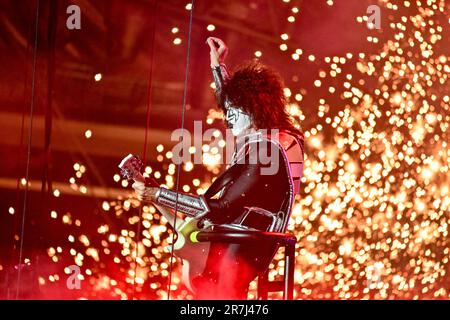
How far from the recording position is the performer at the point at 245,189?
7.82ft

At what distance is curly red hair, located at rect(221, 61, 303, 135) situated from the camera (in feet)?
8.12

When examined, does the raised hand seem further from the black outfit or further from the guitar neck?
the guitar neck

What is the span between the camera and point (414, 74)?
9.83 feet

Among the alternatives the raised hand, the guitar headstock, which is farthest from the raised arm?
the guitar headstock

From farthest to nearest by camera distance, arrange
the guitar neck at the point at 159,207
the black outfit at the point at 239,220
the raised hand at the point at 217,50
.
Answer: the raised hand at the point at 217,50 → the guitar neck at the point at 159,207 → the black outfit at the point at 239,220

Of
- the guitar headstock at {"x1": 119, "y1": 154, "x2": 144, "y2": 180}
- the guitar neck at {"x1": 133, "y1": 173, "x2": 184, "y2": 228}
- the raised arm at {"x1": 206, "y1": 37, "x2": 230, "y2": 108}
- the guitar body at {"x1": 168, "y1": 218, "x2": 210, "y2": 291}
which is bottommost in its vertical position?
the guitar body at {"x1": 168, "y1": 218, "x2": 210, "y2": 291}

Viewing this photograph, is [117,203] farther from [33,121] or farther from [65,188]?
[33,121]

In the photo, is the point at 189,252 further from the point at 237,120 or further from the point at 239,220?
the point at 237,120

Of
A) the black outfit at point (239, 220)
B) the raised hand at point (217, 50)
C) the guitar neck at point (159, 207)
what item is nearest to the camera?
the black outfit at point (239, 220)

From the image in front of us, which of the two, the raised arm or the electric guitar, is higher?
the raised arm

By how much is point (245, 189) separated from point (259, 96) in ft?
1.22

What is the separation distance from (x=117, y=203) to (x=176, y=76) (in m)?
0.56

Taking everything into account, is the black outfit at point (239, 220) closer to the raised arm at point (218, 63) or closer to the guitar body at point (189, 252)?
the guitar body at point (189, 252)

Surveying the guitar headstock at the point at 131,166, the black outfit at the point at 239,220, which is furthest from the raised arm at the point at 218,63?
the guitar headstock at the point at 131,166
